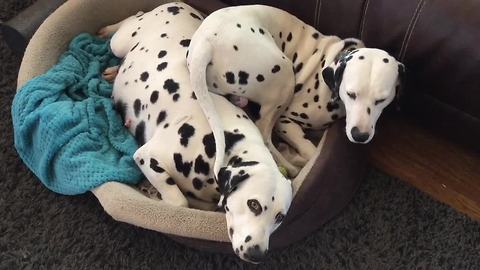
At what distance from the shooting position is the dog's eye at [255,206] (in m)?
1.63

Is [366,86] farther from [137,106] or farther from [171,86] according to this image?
[137,106]

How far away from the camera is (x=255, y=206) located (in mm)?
1630

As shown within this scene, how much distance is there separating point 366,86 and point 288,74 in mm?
359

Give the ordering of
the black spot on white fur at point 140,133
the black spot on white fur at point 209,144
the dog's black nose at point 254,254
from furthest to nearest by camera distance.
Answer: the black spot on white fur at point 140,133 → the black spot on white fur at point 209,144 → the dog's black nose at point 254,254

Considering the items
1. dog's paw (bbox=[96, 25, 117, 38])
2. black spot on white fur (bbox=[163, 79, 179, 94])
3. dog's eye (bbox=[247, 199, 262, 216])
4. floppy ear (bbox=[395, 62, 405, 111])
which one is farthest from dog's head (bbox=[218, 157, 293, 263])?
dog's paw (bbox=[96, 25, 117, 38])

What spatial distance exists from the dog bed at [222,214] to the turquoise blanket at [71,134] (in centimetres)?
7

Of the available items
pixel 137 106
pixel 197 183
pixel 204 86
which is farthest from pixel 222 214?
pixel 137 106

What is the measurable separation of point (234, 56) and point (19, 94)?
33.4 inches

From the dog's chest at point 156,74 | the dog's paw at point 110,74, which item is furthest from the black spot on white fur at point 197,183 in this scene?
the dog's paw at point 110,74

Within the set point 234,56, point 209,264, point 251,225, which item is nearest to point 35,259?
point 209,264

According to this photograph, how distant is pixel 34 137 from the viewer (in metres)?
2.15

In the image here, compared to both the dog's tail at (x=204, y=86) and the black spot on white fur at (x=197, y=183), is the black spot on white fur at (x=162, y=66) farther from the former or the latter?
the black spot on white fur at (x=197, y=183)

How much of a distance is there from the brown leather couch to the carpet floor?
0.32m

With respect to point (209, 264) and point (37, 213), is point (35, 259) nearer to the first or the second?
point (37, 213)
